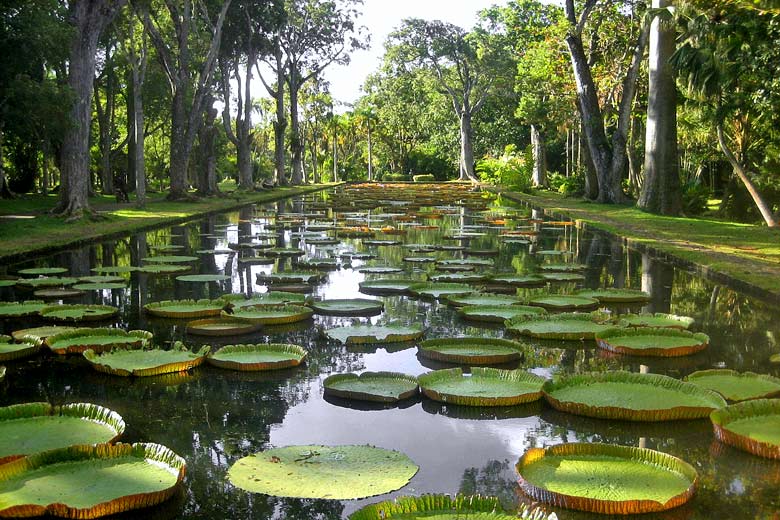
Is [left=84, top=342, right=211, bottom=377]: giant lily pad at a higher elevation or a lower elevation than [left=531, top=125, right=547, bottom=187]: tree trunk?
lower

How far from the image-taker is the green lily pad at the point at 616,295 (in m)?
9.33

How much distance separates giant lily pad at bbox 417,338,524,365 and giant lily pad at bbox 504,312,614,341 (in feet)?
Result: 1.94

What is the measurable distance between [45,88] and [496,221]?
1146 centimetres

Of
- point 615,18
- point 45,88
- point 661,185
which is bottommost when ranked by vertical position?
point 661,185

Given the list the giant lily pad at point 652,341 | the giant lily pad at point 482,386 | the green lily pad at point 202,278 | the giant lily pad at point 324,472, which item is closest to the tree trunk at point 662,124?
the green lily pad at point 202,278

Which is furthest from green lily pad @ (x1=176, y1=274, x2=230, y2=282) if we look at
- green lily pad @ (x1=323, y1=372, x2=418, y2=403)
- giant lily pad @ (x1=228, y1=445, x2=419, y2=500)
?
giant lily pad @ (x1=228, y1=445, x2=419, y2=500)

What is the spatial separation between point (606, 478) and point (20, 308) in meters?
6.31

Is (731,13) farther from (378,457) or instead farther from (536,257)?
(378,457)

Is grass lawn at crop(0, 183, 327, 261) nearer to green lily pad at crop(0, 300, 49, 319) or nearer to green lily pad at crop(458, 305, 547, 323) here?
green lily pad at crop(0, 300, 49, 319)

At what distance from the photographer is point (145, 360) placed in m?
6.30

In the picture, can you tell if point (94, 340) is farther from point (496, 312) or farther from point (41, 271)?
point (41, 271)

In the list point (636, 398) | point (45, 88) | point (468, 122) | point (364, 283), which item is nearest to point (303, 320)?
point (364, 283)

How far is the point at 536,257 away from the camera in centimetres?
1376

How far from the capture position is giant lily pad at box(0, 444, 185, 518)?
11.7ft
